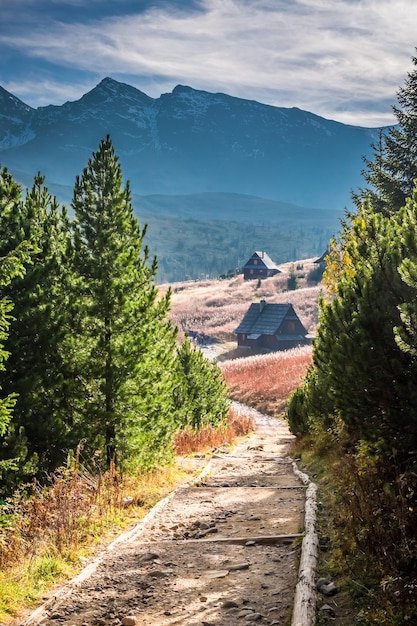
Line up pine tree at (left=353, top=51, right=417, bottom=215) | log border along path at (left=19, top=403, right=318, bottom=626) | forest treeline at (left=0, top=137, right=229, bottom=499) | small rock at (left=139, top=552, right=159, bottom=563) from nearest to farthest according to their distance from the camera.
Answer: log border along path at (left=19, top=403, right=318, bottom=626) → small rock at (left=139, top=552, right=159, bottom=563) → forest treeline at (left=0, top=137, right=229, bottom=499) → pine tree at (left=353, top=51, right=417, bottom=215)

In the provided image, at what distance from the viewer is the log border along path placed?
233 inches

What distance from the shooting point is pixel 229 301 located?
375 feet

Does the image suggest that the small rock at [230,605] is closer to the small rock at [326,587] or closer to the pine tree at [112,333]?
the small rock at [326,587]

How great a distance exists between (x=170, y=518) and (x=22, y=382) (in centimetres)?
462

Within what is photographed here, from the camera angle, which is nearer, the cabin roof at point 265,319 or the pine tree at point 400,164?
the pine tree at point 400,164

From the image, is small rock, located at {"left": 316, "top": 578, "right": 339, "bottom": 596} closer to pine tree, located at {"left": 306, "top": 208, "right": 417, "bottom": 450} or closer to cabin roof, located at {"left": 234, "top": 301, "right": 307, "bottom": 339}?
pine tree, located at {"left": 306, "top": 208, "right": 417, "bottom": 450}

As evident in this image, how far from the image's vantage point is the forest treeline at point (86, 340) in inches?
515

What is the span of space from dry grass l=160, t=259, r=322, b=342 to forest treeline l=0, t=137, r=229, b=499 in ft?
252

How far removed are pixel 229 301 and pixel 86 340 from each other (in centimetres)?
10092

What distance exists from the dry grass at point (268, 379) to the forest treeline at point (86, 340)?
29.6 m

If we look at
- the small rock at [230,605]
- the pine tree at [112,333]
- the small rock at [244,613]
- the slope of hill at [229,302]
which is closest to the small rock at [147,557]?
the small rock at [230,605]

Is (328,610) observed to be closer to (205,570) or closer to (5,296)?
(205,570)

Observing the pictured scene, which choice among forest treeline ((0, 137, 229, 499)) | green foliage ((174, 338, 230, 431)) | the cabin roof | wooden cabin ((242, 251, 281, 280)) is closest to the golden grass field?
wooden cabin ((242, 251, 281, 280))

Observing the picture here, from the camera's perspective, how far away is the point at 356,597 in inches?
232
